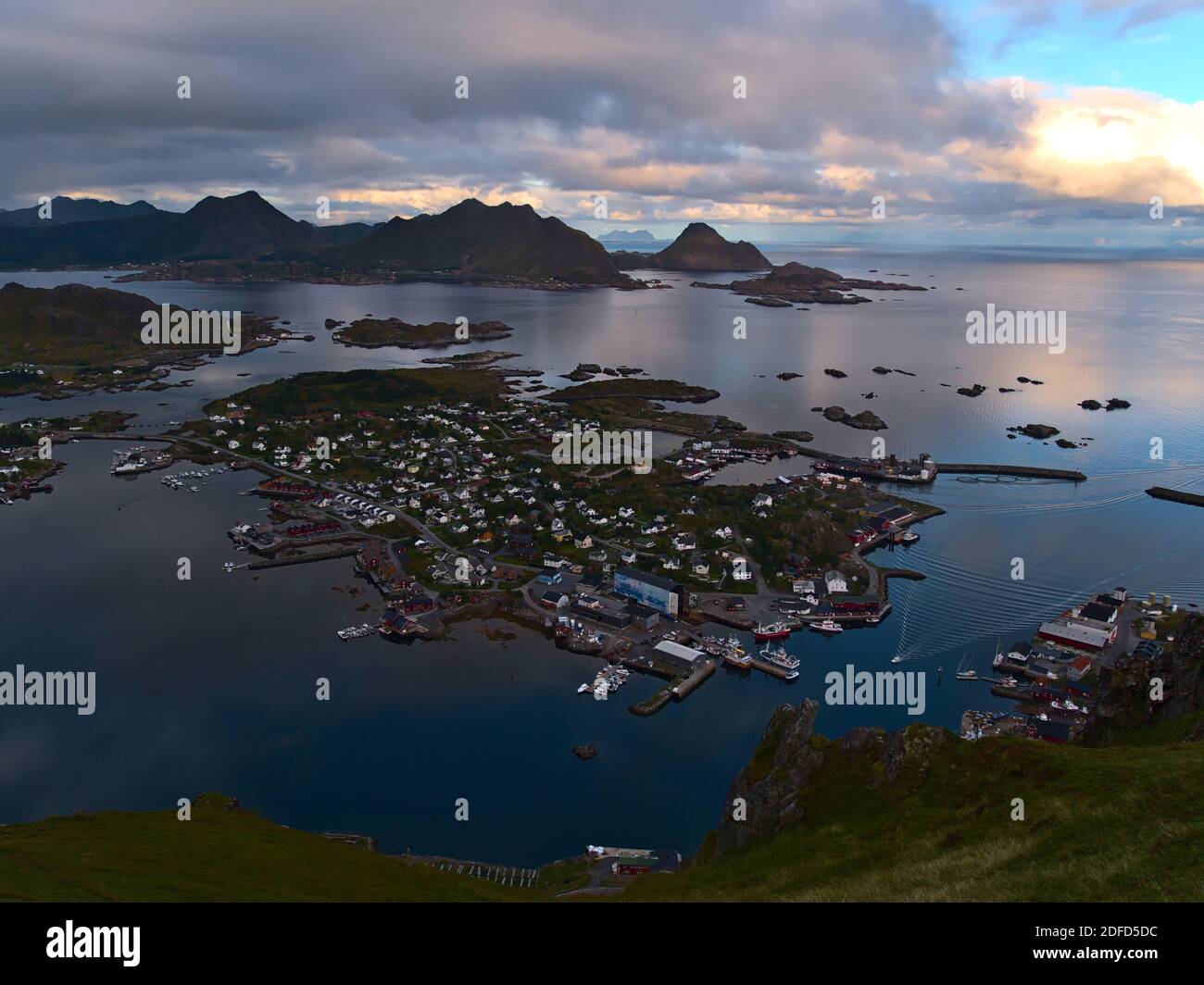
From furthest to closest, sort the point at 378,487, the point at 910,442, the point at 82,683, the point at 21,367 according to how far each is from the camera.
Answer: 1. the point at 21,367
2. the point at 910,442
3. the point at 378,487
4. the point at 82,683

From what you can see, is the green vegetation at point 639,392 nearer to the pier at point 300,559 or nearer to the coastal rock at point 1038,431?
the coastal rock at point 1038,431

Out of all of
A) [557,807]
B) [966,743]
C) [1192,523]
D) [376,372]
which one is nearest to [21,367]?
[376,372]

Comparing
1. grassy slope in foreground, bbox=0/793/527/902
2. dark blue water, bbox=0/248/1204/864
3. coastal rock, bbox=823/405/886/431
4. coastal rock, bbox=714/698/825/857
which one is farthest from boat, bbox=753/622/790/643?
coastal rock, bbox=823/405/886/431

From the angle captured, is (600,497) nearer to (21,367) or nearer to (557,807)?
(557,807)

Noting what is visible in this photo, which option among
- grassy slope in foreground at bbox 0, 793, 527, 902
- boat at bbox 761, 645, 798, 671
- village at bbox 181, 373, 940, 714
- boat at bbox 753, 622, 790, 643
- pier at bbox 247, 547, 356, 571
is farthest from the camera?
pier at bbox 247, 547, 356, 571

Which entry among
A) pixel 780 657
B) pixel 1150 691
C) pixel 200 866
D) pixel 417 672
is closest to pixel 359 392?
pixel 417 672

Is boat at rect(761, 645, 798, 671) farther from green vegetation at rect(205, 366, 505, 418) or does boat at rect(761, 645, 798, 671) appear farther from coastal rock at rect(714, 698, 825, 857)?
green vegetation at rect(205, 366, 505, 418)

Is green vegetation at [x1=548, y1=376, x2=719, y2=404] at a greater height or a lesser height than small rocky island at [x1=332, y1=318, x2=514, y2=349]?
lesser
